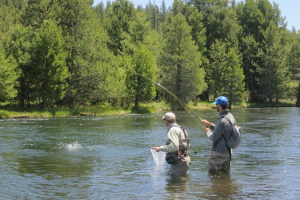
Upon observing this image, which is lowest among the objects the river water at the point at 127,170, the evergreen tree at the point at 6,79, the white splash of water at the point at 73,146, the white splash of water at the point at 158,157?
the river water at the point at 127,170

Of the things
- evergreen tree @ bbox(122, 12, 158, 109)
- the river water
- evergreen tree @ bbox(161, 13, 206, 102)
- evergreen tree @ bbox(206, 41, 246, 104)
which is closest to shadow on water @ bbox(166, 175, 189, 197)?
the river water

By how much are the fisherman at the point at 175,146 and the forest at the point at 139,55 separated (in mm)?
15541

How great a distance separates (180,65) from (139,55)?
28.0 ft

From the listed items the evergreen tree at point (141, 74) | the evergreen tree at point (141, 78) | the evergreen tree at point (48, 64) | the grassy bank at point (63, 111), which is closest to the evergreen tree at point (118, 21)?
the evergreen tree at point (141, 74)

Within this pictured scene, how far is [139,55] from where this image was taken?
60.4 meters

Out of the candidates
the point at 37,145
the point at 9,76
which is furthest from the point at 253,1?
the point at 37,145

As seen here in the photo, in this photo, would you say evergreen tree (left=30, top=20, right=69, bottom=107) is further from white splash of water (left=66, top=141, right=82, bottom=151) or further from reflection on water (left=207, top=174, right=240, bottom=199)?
reflection on water (left=207, top=174, right=240, bottom=199)

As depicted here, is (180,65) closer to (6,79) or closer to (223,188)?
(6,79)

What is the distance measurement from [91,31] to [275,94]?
39.8 metres

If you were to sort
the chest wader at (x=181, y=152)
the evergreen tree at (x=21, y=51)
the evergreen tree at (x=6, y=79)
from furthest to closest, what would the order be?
1. the evergreen tree at (x=21, y=51)
2. the evergreen tree at (x=6, y=79)
3. the chest wader at (x=181, y=152)

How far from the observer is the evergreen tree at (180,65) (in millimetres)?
66438

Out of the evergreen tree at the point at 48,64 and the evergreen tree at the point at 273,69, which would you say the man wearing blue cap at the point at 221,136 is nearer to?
the evergreen tree at the point at 48,64

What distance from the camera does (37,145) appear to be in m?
23.1

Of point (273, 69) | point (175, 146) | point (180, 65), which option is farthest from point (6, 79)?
point (273, 69)
